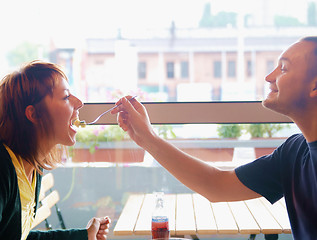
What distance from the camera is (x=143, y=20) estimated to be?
248 centimetres

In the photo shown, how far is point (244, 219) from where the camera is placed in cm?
205

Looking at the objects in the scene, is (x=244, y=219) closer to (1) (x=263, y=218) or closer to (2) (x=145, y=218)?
A: (1) (x=263, y=218)

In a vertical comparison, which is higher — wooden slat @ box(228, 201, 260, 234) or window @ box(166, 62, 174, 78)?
window @ box(166, 62, 174, 78)

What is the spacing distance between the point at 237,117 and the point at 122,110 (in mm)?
644

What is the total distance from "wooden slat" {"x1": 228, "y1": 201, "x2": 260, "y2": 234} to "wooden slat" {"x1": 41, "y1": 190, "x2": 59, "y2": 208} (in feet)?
3.08

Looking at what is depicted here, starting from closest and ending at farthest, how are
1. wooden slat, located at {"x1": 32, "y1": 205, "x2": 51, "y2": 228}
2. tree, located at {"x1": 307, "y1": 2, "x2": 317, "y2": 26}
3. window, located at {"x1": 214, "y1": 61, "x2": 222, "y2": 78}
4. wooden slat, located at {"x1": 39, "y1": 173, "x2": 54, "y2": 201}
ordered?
wooden slat, located at {"x1": 32, "y1": 205, "x2": 51, "y2": 228}, wooden slat, located at {"x1": 39, "y1": 173, "x2": 54, "y2": 201}, window, located at {"x1": 214, "y1": 61, "x2": 222, "y2": 78}, tree, located at {"x1": 307, "y1": 2, "x2": 317, "y2": 26}

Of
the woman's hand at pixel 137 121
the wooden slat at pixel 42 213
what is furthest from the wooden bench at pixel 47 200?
the woman's hand at pixel 137 121

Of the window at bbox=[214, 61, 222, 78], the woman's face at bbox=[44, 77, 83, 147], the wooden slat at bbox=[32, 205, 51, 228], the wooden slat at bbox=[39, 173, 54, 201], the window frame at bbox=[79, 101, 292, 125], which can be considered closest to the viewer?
the woman's face at bbox=[44, 77, 83, 147]

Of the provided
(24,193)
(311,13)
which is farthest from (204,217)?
(311,13)

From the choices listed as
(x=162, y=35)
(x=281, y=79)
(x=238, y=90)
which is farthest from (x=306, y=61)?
(x=162, y=35)

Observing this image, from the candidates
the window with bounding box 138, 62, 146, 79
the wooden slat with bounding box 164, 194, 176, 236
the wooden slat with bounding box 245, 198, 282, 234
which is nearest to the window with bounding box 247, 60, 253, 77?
the window with bounding box 138, 62, 146, 79

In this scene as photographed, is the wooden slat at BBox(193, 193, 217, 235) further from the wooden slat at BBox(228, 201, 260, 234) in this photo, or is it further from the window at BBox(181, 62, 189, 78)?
the window at BBox(181, 62, 189, 78)

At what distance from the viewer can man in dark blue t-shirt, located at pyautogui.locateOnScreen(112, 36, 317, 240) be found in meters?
1.30

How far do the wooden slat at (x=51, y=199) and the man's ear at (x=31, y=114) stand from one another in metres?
0.93
